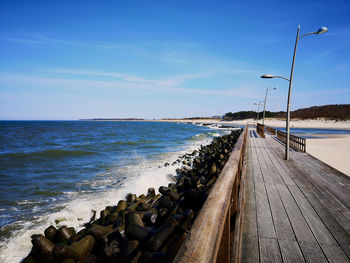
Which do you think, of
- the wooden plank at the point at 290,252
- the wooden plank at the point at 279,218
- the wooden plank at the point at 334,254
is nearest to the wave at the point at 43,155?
the wooden plank at the point at 279,218

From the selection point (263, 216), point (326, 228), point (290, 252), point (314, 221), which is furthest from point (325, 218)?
point (290, 252)

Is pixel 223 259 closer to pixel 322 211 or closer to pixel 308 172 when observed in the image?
pixel 322 211

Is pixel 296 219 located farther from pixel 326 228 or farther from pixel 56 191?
pixel 56 191

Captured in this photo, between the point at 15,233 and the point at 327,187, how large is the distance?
8.04 m

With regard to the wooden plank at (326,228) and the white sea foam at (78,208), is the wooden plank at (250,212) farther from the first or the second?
the white sea foam at (78,208)

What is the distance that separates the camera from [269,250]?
2.56m

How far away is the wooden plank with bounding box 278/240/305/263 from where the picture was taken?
7.87ft

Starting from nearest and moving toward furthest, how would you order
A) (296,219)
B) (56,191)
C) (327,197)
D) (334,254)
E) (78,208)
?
(334,254) → (296,219) → (327,197) → (78,208) → (56,191)

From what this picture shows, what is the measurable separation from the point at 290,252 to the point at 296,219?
1.03 meters

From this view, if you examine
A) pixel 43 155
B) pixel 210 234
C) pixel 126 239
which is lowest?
pixel 43 155

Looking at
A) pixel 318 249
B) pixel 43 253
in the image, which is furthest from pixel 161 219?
pixel 318 249

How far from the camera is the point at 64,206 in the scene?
6750mm

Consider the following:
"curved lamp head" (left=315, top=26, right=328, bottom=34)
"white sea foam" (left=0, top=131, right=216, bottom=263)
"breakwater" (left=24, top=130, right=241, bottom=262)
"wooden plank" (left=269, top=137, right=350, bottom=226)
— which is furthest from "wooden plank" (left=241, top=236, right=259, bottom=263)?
"curved lamp head" (left=315, top=26, right=328, bottom=34)

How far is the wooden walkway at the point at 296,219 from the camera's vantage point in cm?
253
